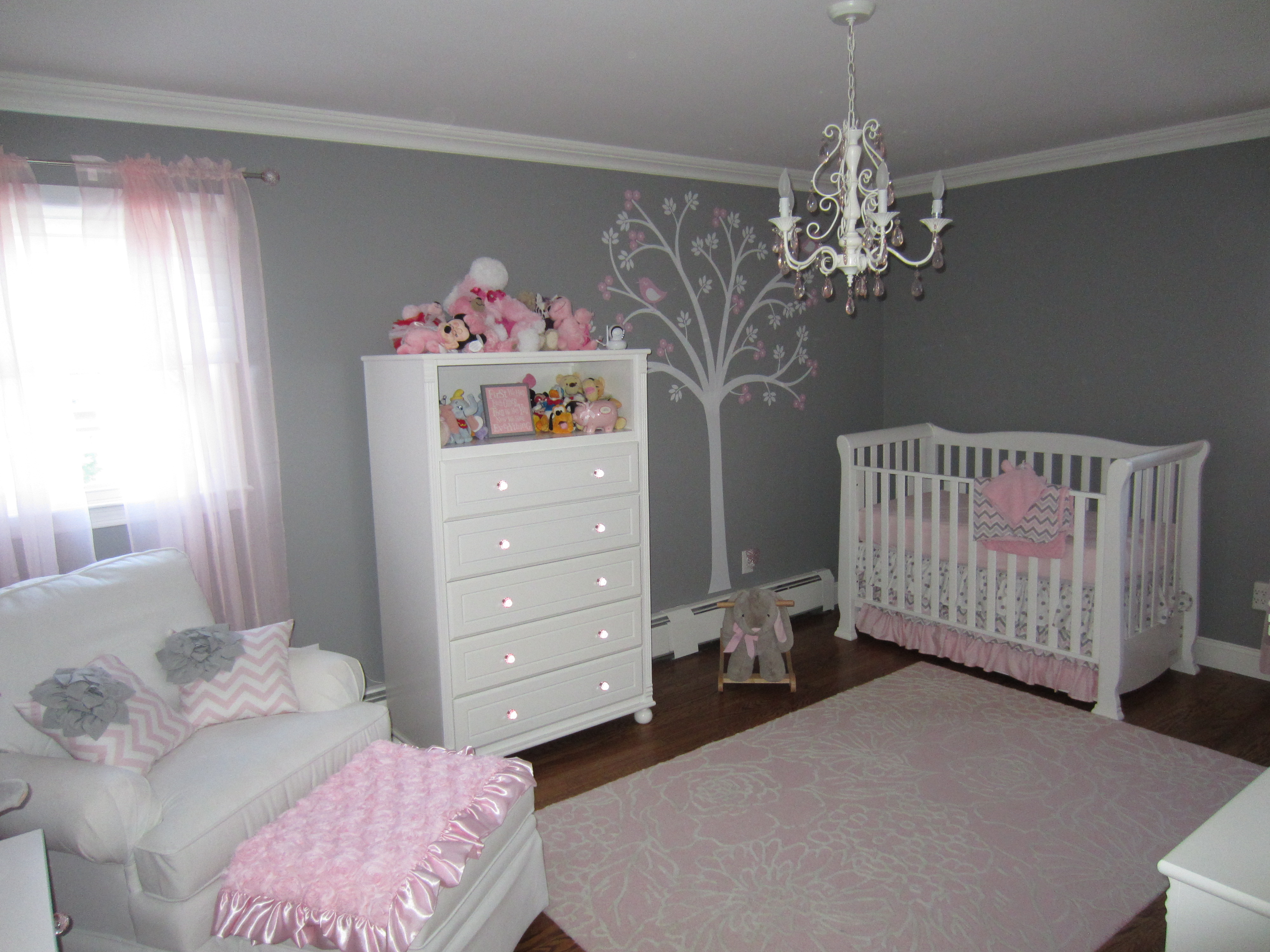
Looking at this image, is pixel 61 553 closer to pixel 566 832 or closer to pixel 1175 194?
pixel 566 832

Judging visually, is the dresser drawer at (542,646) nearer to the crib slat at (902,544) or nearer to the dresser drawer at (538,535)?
the dresser drawer at (538,535)

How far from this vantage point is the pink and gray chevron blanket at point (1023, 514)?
321 centimetres

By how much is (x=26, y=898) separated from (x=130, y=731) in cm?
83

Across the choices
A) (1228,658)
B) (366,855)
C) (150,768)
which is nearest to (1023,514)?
(1228,658)

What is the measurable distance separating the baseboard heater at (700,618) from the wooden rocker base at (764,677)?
295 millimetres

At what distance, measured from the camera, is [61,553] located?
250 cm

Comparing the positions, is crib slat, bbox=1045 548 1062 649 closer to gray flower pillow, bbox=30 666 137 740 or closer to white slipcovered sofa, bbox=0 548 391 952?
white slipcovered sofa, bbox=0 548 391 952

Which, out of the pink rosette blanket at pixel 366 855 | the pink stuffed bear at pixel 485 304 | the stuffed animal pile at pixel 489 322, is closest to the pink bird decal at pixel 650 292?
the stuffed animal pile at pixel 489 322

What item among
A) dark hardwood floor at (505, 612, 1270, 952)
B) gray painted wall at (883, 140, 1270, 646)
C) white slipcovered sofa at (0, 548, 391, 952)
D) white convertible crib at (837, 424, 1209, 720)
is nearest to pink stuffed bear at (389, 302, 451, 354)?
white slipcovered sofa at (0, 548, 391, 952)

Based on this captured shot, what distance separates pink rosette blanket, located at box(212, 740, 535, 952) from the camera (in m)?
1.58

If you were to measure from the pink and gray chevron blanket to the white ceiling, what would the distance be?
4.64ft

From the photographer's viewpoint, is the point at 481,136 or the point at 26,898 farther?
the point at 481,136

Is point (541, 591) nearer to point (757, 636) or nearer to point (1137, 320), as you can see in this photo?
point (757, 636)

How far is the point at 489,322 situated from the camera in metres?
2.83
